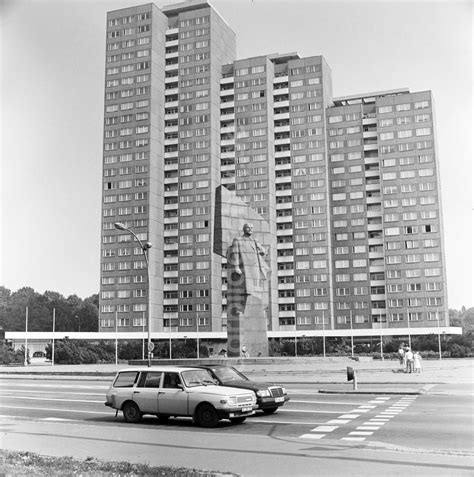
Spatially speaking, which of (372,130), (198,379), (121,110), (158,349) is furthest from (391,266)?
(198,379)

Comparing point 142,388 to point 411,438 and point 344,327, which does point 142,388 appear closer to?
point 411,438

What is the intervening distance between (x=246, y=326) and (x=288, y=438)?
30847 mm

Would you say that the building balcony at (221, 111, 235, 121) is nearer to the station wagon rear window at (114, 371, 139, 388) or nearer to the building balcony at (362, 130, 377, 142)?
the building balcony at (362, 130, 377, 142)

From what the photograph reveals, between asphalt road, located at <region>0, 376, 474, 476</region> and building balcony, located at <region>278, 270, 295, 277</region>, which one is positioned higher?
building balcony, located at <region>278, 270, 295, 277</region>

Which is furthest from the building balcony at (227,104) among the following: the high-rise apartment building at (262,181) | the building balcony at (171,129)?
the building balcony at (171,129)

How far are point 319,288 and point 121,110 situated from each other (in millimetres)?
48143

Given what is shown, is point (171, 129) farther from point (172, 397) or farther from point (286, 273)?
point (172, 397)

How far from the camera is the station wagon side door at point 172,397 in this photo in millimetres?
15219

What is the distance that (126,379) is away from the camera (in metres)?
16.4

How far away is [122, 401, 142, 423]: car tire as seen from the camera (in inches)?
625

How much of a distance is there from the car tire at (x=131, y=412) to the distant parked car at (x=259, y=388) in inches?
Result: 89.5

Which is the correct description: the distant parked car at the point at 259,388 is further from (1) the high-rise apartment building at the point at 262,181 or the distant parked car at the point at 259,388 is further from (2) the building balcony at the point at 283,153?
(2) the building balcony at the point at 283,153

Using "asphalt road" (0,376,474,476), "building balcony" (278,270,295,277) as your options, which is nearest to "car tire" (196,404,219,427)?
"asphalt road" (0,376,474,476)

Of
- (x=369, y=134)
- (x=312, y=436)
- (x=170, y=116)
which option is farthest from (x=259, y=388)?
(x=170, y=116)
